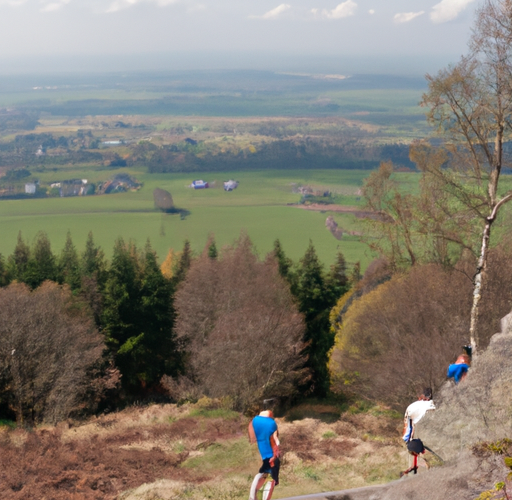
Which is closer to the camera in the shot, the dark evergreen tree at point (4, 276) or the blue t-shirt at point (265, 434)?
the blue t-shirt at point (265, 434)

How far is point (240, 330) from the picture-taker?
1000 inches

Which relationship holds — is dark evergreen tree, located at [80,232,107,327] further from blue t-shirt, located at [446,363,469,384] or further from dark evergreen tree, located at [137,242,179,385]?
blue t-shirt, located at [446,363,469,384]

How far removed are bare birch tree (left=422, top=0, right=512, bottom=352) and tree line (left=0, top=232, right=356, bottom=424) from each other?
408 inches

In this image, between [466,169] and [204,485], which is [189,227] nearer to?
[466,169]

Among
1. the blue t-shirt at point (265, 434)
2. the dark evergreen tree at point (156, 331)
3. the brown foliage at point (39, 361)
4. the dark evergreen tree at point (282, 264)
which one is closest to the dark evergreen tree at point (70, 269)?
the dark evergreen tree at point (156, 331)

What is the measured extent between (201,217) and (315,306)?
194 feet

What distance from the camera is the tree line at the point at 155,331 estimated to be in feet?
76.0

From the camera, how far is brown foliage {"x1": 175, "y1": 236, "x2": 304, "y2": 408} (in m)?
23.7

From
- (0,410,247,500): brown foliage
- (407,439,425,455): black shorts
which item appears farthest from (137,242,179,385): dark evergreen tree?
(407,439,425,455): black shorts

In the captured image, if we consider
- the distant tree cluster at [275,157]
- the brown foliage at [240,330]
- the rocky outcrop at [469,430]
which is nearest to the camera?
the rocky outcrop at [469,430]

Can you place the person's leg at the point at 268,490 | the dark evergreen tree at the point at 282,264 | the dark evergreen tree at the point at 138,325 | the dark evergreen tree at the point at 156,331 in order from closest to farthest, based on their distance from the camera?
the person's leg at the point at 268,490
the dark evergreen tree at the point at 138,325
the dark evergreen tree at the point at 156,331
the dark evergreen tree at the point at 282,264

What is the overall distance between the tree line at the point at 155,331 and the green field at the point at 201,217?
24.0m

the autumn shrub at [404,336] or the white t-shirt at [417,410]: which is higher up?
the white t-shirt at [417,410]

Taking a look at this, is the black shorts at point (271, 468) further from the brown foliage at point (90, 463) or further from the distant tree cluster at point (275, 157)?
the distant tree cluster at point (275, 157)
